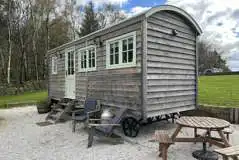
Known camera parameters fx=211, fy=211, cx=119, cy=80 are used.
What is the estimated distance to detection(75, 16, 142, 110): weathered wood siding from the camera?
5227mm

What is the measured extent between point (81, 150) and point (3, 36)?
53.1ft

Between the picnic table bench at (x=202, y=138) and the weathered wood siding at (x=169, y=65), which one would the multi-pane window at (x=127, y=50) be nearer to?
the weathered wood siding at (x=169, y=65)

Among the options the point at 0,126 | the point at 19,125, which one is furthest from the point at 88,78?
the point at 0,126

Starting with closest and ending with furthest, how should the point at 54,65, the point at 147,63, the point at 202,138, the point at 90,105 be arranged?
the point at 202,138
the point at 147,63
the point at 90,105
the point at 54,65

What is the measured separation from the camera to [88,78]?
7387 millimetres

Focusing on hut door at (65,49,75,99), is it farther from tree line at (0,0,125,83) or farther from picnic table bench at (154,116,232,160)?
tree line at (0,0,125,83)

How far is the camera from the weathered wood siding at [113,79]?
206 inches

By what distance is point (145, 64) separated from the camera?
16.5ft

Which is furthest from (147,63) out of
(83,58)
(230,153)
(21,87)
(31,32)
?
(31,32)

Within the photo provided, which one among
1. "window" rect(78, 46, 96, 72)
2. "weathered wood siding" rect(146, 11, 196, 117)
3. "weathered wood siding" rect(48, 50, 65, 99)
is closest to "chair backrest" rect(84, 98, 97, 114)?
"window" rect(78, 46, 96, 72)

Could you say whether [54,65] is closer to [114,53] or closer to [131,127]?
[114,53]

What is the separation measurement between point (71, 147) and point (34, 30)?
17003 mm

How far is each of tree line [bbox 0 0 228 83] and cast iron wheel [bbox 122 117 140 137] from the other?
14.1 metres

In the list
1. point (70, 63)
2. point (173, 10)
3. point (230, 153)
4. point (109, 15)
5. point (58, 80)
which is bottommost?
point (230, 153)
